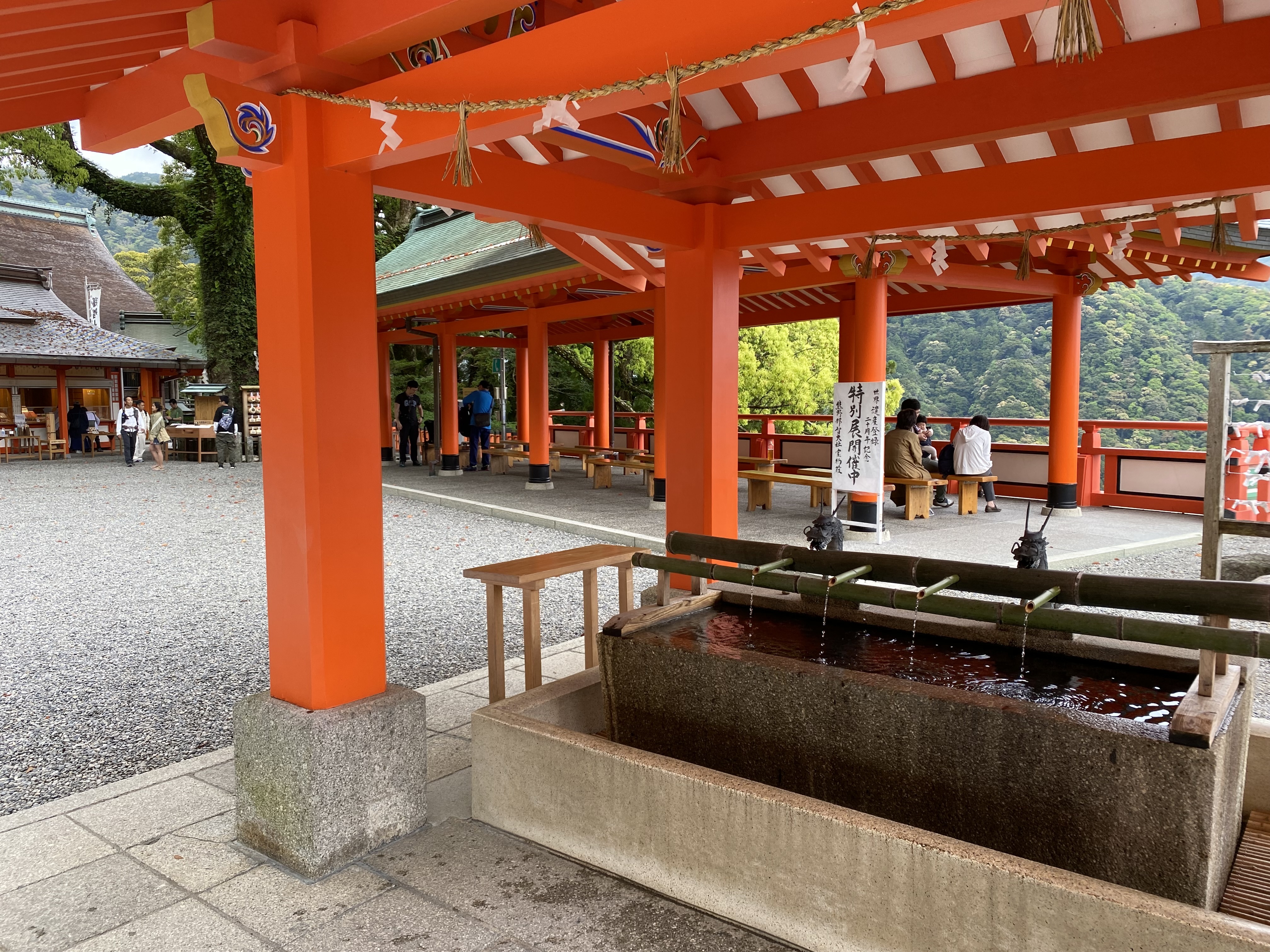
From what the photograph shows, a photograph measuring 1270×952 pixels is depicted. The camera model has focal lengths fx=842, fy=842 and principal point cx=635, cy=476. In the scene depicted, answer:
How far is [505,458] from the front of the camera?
53.2 ft

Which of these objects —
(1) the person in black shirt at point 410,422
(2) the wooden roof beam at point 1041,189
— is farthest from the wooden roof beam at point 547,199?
(1) the person in black shirt at point 410,422

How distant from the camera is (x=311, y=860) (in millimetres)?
2891

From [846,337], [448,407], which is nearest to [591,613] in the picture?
[846,337]

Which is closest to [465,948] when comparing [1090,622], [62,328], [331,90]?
[1090,622]

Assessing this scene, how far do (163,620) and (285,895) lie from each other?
4.26 meters

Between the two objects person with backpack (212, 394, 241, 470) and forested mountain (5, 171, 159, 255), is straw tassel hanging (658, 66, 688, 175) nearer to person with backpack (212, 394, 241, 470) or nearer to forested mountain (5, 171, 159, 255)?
person with backpack (212, 394, 241, 470)

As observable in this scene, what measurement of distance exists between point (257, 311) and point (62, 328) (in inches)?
1002

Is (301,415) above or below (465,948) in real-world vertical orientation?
above

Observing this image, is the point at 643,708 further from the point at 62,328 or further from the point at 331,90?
the point at 62,328

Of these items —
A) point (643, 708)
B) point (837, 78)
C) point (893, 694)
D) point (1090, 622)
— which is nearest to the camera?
point (1090, 622)

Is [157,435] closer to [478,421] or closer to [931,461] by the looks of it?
[478,421]

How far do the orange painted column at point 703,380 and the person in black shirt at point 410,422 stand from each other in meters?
13.1

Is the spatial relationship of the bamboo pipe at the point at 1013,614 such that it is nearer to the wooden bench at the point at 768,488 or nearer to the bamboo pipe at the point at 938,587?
the bamboo pipe at the point at 938,587

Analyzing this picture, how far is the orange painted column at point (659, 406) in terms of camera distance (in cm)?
1111
